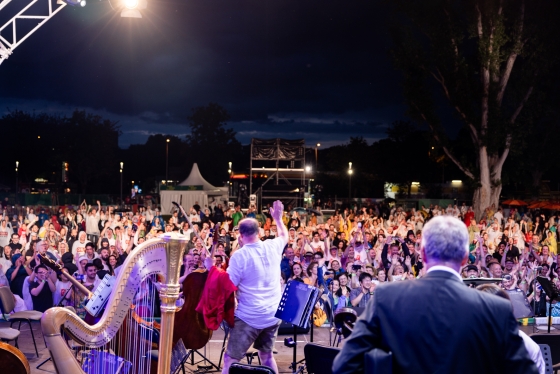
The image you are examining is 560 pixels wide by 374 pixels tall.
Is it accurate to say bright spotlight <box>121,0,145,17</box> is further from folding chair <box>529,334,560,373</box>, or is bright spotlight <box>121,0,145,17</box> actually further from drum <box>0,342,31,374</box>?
folding chair <box>529,334,560,373</box>

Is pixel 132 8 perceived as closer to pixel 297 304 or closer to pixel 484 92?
pixel 297 304

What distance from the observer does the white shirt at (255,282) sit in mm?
5164

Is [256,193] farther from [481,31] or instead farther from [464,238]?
[464,238]

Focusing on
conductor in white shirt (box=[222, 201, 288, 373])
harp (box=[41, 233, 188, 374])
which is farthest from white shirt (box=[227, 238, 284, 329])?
harp (box=[41, 233, 188, 374])

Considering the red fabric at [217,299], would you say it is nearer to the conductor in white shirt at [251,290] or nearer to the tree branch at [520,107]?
the conductor in white shirt at [251,290]

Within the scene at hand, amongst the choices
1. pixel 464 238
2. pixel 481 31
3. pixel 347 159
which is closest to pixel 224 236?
pixel 464 238

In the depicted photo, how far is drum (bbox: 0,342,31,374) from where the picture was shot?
11.6ft

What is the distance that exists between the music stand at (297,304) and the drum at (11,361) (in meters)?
2.44

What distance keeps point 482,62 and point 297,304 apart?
21.4 metres

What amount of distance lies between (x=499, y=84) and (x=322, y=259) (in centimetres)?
1752

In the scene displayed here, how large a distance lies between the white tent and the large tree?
10.8m

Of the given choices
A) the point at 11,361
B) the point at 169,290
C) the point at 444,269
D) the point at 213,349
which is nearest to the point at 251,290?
the point at 169,290

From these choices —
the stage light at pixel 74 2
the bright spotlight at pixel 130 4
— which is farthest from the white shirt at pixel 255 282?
the stage light at pixel 74 2

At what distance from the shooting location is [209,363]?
7.48m
